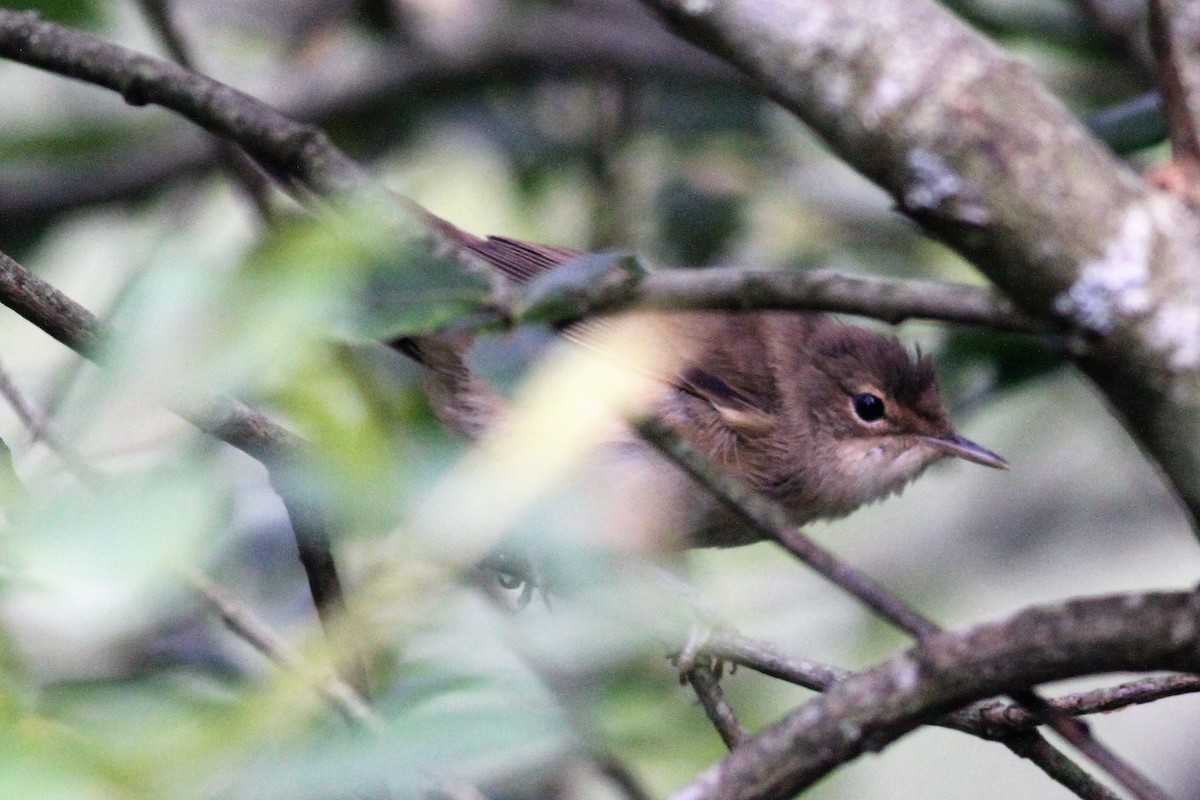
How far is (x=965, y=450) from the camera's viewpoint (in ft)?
12.7

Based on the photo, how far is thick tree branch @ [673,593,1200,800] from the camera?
161cm

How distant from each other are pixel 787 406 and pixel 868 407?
0.77 feet

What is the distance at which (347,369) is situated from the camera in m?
2.25

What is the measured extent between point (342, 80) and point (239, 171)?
107 centimetres

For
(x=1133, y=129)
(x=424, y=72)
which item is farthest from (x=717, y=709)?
(x=424, y=72)

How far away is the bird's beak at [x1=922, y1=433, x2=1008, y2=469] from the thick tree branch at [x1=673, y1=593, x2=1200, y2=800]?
2.17 m

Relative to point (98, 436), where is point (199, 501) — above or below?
below

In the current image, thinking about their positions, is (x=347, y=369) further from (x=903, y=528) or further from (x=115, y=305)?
(x=903, y=528)

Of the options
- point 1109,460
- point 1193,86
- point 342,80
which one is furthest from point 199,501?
point 1109,460

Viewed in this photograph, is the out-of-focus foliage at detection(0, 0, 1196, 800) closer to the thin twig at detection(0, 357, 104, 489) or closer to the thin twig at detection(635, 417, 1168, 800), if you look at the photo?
the thin twig at detection(0, 357, 104, 489)

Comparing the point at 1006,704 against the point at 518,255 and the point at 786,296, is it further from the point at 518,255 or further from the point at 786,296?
the point at 518,255

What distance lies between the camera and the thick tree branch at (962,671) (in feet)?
5.27

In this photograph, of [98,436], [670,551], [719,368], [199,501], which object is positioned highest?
[719,368]

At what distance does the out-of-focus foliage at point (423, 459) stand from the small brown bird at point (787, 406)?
0.59 feet
